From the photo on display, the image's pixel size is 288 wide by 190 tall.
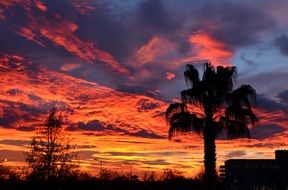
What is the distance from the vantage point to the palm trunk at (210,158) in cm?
3000

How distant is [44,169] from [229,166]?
231ft

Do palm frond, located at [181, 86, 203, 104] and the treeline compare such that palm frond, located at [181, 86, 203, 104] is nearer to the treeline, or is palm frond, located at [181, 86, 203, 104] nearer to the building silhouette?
the treeline

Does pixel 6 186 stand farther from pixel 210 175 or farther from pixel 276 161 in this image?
pixel 276 161

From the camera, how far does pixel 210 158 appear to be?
30.6 metres

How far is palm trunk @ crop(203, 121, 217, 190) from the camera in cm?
3000

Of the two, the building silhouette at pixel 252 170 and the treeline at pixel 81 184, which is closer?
the treeline at pixel 81 184

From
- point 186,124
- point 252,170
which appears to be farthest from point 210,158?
point 252,170

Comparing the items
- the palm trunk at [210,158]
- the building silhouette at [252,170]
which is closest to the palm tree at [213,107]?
the palm trunk at [210,158]

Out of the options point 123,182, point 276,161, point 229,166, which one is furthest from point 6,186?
point 229,166

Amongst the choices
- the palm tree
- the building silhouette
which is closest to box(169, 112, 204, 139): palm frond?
the palm tree

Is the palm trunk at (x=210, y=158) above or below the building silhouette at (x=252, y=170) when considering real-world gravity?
above

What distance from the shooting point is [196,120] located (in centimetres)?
3169

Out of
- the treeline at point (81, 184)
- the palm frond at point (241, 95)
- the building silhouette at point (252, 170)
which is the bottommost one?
the building silhouette at point (252, 170)

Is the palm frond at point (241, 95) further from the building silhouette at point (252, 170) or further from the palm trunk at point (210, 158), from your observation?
the building silhouette at point (252, 170)
